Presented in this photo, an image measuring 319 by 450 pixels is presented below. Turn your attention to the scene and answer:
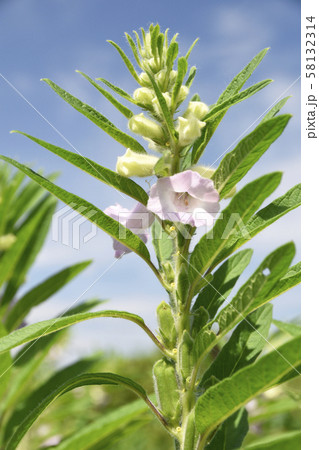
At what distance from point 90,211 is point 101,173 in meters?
0.12

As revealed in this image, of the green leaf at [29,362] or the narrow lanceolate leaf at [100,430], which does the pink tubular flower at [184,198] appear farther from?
the green leaf at [29,362]

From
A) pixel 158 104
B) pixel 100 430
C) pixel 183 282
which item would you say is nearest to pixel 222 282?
pixel 183 282

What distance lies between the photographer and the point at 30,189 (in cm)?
241

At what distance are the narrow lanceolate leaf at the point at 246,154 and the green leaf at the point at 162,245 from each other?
18 cm

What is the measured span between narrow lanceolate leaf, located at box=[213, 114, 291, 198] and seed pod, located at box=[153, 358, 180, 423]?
0.38 metres

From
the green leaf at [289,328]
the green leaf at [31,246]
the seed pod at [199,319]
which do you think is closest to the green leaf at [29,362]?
the green leaf at [31,246]

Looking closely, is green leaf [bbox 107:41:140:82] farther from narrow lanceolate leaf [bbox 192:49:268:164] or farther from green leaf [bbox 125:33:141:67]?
narrow lanceolate leaf [bbox 192:49:268:164]

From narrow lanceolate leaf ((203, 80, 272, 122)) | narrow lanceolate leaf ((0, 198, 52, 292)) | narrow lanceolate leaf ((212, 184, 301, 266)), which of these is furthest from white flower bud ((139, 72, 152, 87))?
narrow lanceolate leaf ((0, 198, 52, 292))

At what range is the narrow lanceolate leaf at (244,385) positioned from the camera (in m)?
0.66

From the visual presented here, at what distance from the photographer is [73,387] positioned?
993 mm

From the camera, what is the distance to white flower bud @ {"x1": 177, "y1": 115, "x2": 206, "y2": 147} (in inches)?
39.5

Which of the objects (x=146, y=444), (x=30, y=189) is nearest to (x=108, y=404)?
(x=146, y=444)
